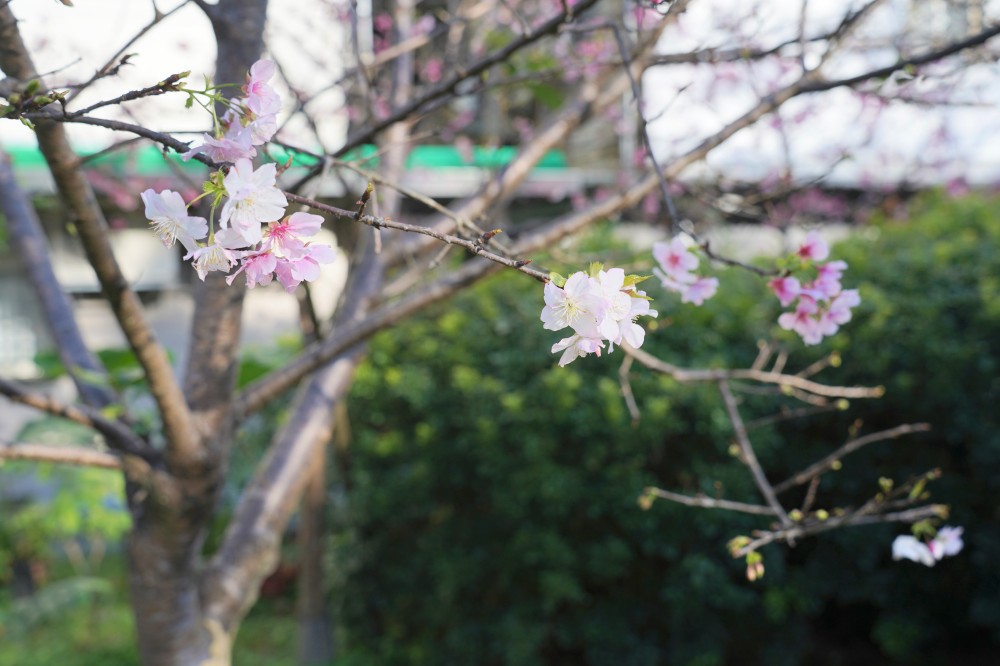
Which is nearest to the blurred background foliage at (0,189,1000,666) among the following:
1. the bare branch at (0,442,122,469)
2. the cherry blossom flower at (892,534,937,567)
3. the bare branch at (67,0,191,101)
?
the cherry blossom flower at (892,534,937,567)

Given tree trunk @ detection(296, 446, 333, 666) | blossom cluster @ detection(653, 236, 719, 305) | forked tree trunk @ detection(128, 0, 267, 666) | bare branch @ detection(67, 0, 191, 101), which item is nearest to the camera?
bare branch @ detection(67, 0, 191, 101)

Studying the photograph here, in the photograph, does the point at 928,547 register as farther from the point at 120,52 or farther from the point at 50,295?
the point at 50,295

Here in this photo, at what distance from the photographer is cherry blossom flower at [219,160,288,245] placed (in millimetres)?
755

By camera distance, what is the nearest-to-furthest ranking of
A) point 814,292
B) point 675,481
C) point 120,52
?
point 120,52, point 814,292, point 675,481

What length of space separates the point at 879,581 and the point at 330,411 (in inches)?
82.9

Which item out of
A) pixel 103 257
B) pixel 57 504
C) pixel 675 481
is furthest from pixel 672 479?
pixel 57 504

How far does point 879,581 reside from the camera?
293cm

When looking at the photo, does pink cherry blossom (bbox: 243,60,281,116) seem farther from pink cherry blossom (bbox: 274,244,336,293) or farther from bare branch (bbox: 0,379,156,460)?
bare branch (bbox: 0,379,156,460)

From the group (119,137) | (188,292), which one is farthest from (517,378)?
(188,292)

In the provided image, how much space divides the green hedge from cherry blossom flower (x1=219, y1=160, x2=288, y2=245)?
231 centimetres

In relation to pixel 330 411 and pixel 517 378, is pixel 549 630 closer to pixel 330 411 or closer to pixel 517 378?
pixel 517 378

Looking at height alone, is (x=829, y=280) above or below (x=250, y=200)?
above

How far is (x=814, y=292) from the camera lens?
1381 millimetres

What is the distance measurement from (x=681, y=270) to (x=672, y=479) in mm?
1850
